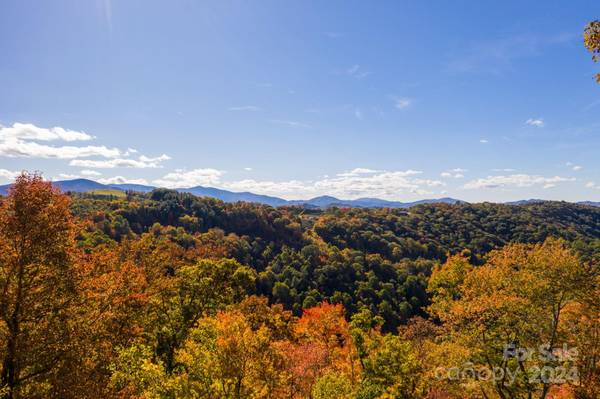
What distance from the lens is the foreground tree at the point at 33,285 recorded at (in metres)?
12.5

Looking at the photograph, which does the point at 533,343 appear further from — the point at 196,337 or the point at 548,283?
the point at 196,337

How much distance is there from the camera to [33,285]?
1316 cm

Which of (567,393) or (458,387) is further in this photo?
(458,387)

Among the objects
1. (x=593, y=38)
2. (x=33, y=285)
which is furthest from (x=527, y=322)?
(x=33, y=285)

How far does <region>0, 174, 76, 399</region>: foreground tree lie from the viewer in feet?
41.0

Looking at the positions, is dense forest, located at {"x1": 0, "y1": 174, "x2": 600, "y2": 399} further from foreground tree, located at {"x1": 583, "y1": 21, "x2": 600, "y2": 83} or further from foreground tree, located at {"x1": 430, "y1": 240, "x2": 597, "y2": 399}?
foreground tree, located at {"x1": 583, "y1": 21, "x2": 600, "y2": 83}

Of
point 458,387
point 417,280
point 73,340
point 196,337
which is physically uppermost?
point 73,340

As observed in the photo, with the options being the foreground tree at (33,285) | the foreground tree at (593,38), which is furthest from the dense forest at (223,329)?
the foreground tree at (593,38)

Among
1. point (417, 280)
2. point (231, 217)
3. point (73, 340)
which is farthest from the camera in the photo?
point (231, 217)

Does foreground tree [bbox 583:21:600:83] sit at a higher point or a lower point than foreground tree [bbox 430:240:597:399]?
higher

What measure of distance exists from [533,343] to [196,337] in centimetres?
2313

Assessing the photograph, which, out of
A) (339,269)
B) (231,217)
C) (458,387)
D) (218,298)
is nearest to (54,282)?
(218,298)

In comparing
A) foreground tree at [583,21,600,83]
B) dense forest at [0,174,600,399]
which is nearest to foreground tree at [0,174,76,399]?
dense forest at [0,174,600,399]

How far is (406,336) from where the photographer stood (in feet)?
152
